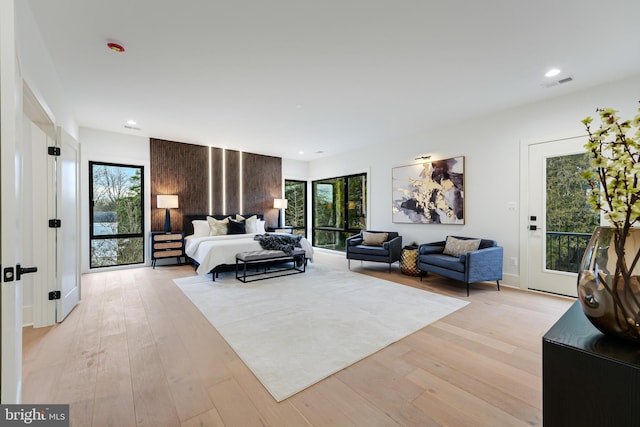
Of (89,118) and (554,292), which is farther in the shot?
(89,118)

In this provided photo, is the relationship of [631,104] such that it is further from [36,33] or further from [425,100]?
[36,33]

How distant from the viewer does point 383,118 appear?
4.48m

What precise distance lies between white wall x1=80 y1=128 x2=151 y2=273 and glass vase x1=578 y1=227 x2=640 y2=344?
6399 mm

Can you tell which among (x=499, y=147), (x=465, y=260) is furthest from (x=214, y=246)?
(x=499, y=147)

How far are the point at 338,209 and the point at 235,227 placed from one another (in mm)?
2792

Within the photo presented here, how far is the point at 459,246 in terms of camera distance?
4.29 meters

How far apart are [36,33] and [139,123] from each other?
255 centimetres

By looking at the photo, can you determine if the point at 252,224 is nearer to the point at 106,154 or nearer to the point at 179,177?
the point at 179,177

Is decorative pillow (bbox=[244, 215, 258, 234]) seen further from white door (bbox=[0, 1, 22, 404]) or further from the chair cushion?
white door (bbox=[0, 1, 22, 404])

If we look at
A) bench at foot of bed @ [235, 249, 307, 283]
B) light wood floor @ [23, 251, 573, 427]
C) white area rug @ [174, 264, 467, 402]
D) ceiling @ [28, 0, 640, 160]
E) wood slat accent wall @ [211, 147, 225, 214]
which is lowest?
light wood floor @ [23, 251, 573, 427]

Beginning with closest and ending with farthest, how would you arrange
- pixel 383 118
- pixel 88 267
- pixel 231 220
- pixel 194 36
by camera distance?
1. pixel 194 36
2. pixel 383 118
3. pixel 88 267
4. pixel 231 220

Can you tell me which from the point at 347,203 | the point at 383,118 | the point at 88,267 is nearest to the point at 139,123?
the point at 88,267

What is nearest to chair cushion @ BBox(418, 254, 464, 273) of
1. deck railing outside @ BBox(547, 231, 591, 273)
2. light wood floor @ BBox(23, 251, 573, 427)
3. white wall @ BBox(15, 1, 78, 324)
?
light wood floor @ BBox(23, 251, 573, 427)

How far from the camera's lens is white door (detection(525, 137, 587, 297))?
3619mm
